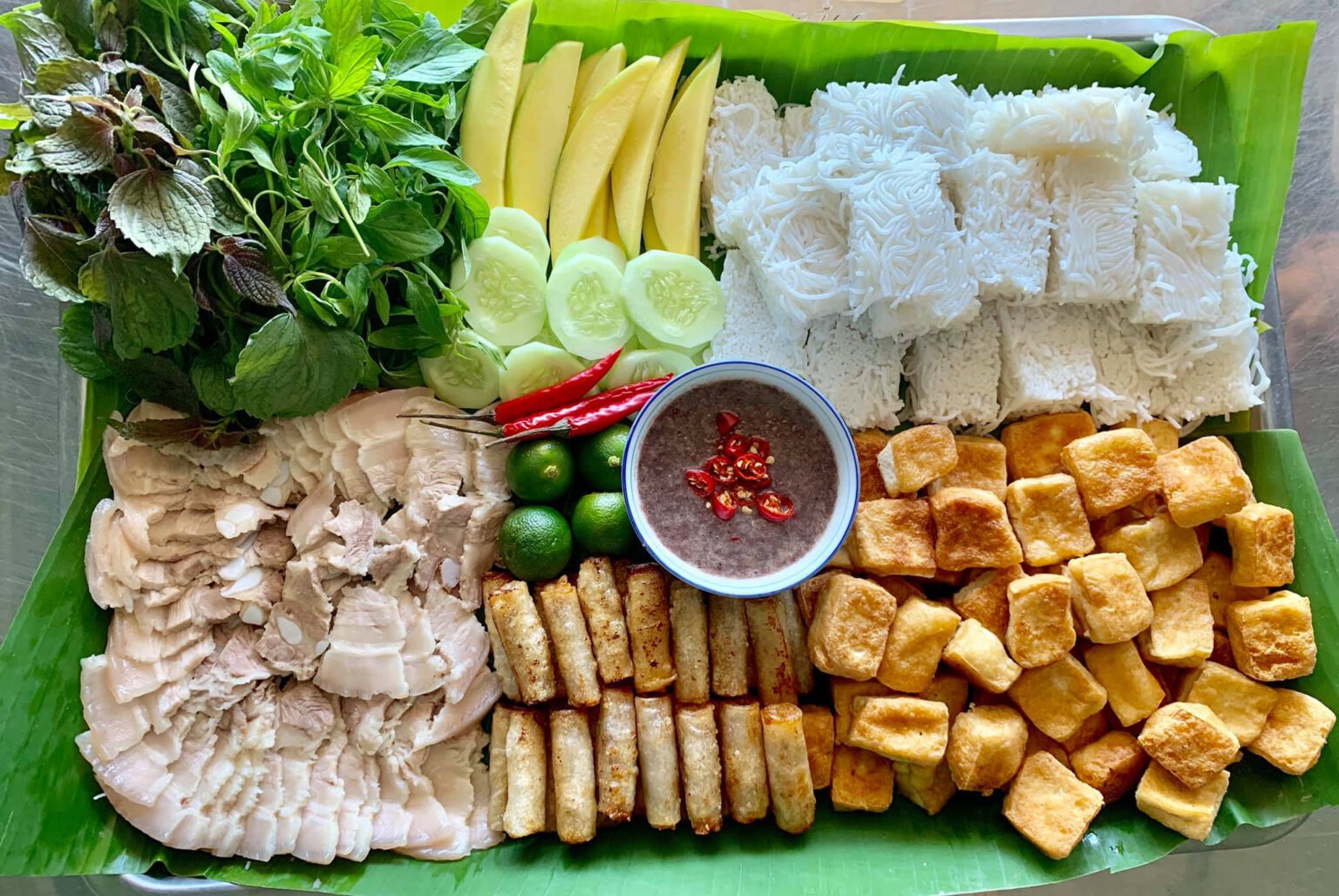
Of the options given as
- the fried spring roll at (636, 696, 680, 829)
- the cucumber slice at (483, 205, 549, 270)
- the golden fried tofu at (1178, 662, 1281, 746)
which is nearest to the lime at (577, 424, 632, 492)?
the cucumber slice at (483, 205, 549, 270)

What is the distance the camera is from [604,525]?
111 inches

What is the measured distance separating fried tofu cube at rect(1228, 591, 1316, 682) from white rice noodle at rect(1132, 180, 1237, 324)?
1.01 metres

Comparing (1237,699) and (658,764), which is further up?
(1237,699)

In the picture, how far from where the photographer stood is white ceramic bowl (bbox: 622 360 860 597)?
2.66 meters

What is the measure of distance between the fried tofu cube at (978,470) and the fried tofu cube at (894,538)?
0.14 meters

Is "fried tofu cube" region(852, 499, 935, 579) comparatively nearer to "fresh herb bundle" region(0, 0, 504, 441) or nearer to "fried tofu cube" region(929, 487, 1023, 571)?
"fried tofu cube" region(929, 487, 1023, 571)

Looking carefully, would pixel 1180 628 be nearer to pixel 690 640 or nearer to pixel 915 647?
pixel 915 647

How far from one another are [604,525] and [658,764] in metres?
0.80

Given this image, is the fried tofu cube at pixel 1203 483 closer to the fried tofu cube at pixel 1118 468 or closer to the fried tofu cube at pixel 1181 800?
the fried tofu cube at pixel 1118 468

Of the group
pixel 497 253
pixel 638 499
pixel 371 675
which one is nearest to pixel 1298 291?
pixel 638 499

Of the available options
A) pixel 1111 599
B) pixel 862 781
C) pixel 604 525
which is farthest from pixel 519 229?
pixel 1111 599

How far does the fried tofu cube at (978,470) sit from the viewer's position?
9.62 feet

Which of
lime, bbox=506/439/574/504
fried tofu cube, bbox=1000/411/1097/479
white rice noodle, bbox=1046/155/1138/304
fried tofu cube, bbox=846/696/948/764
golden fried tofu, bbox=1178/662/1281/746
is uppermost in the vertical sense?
white rice noodle, bbox=1046/155/1138/304

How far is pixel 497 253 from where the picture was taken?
2.89 meters
